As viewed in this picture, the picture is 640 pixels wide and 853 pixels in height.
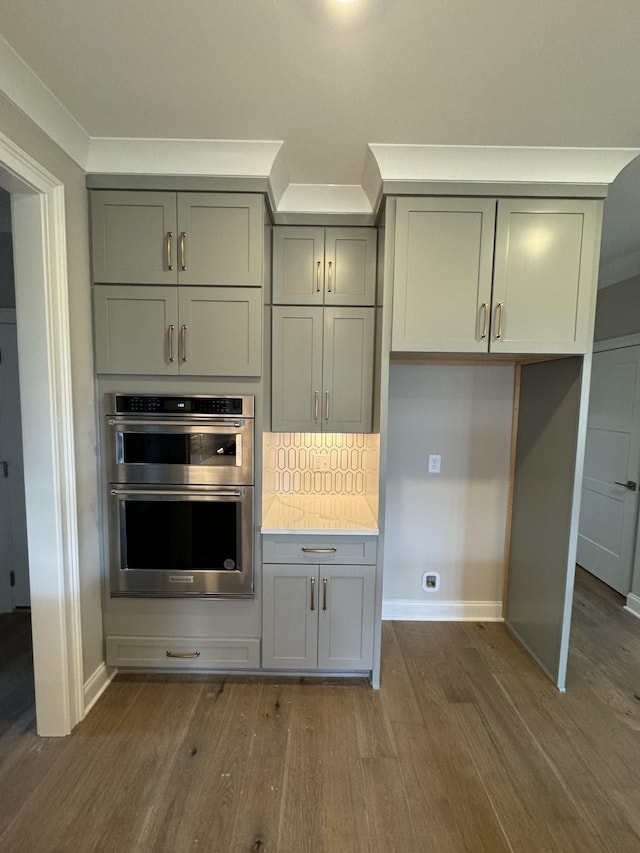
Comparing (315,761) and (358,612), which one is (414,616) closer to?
(358,612)

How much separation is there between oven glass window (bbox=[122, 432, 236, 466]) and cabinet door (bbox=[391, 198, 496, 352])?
3.37 feet

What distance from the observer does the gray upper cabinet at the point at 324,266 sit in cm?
213

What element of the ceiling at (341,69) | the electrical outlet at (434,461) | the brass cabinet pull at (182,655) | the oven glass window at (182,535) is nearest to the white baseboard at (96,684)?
the brass cabinet pull at (182,655)

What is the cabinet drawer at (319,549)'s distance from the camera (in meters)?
1.96

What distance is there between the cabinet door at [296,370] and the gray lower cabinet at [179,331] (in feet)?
0.90

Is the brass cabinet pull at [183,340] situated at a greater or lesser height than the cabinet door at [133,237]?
lesser

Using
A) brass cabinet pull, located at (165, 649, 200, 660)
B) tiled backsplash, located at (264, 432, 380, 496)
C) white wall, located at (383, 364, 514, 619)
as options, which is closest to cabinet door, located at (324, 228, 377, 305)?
white wall, located at (383, 364, 514, 619)

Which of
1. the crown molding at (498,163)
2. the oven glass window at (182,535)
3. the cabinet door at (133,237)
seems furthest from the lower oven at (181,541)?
the crown molding at (498,163)


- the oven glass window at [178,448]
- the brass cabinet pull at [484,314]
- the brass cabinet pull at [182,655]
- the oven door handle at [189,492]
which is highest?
the brass cabinet pull at [484,314]

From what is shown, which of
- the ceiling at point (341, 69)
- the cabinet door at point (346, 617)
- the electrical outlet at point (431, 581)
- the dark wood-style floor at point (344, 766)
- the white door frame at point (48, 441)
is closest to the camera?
the ceiling at point (341, 69)

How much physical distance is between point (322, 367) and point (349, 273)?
0.56m

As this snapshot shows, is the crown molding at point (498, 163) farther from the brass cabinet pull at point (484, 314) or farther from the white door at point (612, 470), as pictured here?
the white door at point (612, 470)

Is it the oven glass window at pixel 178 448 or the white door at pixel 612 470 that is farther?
the white door at pixel 612 470

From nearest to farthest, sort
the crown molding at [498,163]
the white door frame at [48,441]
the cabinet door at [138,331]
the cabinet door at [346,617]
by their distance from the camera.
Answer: the white door frame at [48,441], the crown molding at [498,163], the cabinet door at [138,331], the cabinet door at [346,617]
